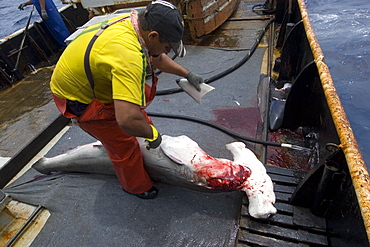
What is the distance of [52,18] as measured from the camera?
655 cm

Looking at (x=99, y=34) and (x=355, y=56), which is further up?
(x=99, y=34)

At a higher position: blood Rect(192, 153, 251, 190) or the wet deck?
blood Rect(192, 153, 251, 190)

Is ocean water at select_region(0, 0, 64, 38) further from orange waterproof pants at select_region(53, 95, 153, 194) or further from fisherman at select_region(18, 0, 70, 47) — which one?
orange waterproof pants at select_region(53, 95, 153, 194)

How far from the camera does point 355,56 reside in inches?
269

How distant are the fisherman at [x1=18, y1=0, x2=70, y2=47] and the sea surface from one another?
7.41 metres

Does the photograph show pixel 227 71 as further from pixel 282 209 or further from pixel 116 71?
pixel 116 71

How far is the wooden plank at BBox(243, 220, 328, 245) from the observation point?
1.99m

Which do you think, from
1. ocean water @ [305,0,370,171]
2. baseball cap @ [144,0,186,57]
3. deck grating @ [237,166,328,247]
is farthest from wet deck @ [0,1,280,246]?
ocean water @ [305,0,370,171]

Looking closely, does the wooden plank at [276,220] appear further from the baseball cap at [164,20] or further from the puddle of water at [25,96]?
the puddle of water at [25,96]

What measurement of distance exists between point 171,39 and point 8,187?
295 centimetres

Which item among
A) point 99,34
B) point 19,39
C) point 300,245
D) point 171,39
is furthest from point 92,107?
point 19,39

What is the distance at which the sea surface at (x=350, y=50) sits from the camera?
4996 mm

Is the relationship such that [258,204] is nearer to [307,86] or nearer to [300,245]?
[300,245]

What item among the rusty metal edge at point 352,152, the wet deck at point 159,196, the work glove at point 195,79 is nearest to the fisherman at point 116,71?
the work glove at point 195,79
